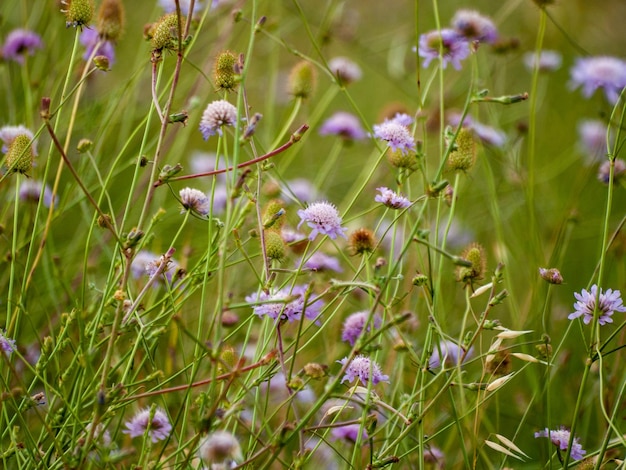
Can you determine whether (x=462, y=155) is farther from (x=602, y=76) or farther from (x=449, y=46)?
(x=602, y=76)

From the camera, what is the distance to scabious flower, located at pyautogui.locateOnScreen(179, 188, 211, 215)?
841 mm

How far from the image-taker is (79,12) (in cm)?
86

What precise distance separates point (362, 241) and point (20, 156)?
0.42 m

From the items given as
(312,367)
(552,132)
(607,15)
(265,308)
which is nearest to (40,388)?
(265,308)

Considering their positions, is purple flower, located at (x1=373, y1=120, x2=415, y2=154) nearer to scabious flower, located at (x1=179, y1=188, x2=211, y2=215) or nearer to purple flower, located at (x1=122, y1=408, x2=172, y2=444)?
scabious flower, located at (x1=179, y1=188, x2=211, y2=215)

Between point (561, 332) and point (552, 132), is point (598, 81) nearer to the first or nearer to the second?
point (561, 332)

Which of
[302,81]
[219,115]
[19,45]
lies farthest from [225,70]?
[19,45]

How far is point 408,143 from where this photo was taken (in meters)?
0.91

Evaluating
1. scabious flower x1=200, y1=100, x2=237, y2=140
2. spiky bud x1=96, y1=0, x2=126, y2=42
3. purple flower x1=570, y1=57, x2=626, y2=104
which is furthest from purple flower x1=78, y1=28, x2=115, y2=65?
purple flower x1=570, y1=57, x2=626, y2=104

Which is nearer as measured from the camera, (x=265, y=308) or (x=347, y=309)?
(x=265, y=308)

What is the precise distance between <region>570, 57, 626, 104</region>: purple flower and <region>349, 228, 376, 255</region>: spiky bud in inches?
31.7

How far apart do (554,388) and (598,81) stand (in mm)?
652

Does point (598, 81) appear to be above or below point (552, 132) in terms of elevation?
above

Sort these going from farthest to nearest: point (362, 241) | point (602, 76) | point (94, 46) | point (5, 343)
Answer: point (602, 76), point (94, 46), point (362, 241), point (5, 343)
